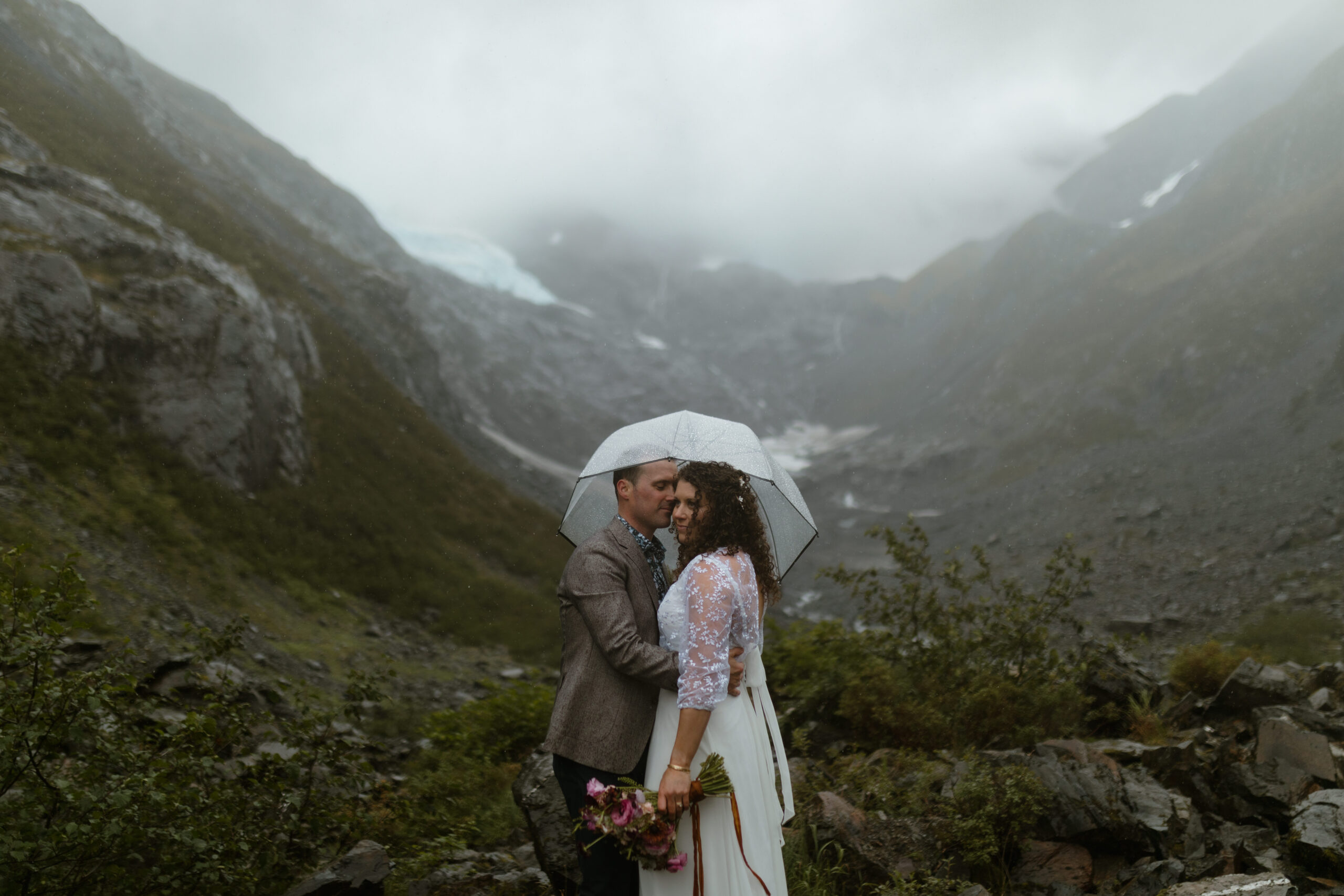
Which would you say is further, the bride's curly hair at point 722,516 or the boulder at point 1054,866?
the boulder at point 1054,866

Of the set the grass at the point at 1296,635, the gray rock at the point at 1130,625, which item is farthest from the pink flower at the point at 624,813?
the gray rock at the point at 1130,625

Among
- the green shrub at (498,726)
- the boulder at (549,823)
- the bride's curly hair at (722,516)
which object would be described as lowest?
the boulder at (549,823)

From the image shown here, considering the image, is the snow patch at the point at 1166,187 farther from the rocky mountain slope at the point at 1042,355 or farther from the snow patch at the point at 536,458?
the snow patch at the point at 536,458

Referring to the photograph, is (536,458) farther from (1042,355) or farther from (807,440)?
(807,440)

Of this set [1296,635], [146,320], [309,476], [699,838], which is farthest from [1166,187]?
[699,838]

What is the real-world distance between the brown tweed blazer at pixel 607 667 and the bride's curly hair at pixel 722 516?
0.32 metres

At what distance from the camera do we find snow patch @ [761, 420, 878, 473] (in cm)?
13550

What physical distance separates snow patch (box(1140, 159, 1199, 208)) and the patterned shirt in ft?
581

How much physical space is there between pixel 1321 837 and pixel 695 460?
4461 mm

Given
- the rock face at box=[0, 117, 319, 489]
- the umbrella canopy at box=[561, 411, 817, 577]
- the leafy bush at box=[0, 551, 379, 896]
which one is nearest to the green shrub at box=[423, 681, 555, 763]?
the leafy bush at box=[0, 551, 379, 896]

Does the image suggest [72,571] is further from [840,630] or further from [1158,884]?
[840,630]

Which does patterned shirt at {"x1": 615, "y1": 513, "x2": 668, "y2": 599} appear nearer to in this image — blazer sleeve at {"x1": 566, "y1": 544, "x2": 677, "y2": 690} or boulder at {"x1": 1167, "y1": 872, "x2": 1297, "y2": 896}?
blazer sleeve at {"x1": 566, "y1": 544, "x2": 677, "y2": 690}

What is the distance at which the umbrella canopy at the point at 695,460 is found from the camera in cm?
343

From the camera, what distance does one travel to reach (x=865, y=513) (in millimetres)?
91625
